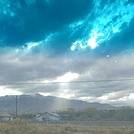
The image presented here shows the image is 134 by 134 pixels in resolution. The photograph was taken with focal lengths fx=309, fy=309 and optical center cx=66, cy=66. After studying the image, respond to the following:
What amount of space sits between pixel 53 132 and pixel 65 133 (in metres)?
1.52

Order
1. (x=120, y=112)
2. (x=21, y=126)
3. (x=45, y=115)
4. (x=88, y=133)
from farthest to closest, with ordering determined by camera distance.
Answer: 1. (x=45, y=115)
2. (x=120, y=112)
3. (x=21, y=126)
4. (x=88, y=133)

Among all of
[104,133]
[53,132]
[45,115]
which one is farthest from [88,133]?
[45,115]

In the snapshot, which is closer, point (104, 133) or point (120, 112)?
point (104, 133)

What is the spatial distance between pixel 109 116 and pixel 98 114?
16.1ft

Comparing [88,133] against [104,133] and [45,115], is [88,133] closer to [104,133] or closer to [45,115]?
[104,133]

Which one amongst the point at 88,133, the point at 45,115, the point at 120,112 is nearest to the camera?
the point at 88,133

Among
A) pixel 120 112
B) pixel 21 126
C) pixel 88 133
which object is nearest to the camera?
pixel 88 133

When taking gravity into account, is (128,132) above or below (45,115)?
below

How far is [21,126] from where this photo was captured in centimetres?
4247

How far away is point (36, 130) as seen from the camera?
129ft

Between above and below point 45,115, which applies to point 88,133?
below

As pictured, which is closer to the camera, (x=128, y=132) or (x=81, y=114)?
(x=128, y=132)

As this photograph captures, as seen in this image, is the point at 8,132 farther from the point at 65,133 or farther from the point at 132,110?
the point at 132,110

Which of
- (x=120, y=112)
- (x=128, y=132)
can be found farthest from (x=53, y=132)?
(x=120, y=112)
